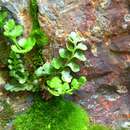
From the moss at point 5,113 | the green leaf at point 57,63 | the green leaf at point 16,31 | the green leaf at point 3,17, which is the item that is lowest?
the moss at point 5,113

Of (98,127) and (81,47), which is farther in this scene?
(98,127)

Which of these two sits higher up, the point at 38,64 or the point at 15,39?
the point at 15,39

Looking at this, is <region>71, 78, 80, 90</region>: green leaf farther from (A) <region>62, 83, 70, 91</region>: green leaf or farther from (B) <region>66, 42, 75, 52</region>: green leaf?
(B) <region>66, 42, 75, 52</region>: green leaf

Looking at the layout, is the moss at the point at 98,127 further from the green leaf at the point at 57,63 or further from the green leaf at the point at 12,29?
the green leaf at the point at 12,29

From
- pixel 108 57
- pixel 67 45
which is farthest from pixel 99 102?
pixel 67 45

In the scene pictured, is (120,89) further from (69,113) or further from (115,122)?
(69,113)

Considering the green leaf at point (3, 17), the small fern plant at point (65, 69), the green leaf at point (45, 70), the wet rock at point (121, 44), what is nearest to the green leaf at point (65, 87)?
the small fern plant at point (65, 69)

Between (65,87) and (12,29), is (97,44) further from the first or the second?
(12,29)

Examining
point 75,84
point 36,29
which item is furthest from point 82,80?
point 36,29
